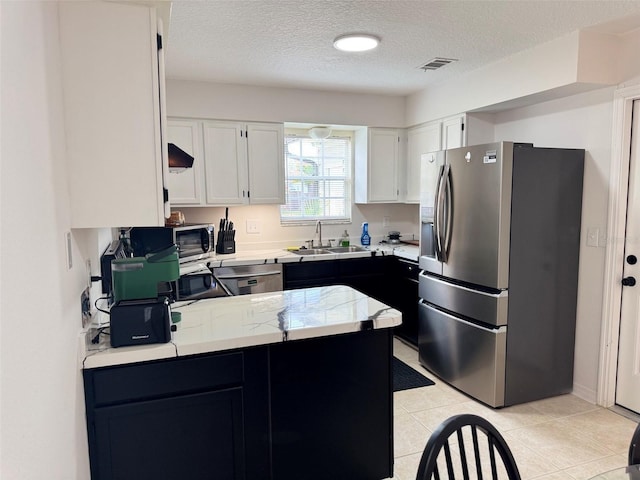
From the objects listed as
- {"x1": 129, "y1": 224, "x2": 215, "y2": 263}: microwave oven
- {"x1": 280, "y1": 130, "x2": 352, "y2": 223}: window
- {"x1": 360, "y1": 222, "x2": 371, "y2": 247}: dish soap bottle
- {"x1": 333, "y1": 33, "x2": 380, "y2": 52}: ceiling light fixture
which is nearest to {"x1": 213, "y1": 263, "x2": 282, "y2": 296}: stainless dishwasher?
{"x1": 129, "y1": 224, "x2": 215, "y2": 263}: microwave oven

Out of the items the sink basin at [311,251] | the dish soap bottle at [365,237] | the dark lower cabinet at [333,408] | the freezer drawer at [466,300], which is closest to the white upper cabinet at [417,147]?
the dish soap bottle at [365,237]

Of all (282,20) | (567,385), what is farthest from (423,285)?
(282,20)

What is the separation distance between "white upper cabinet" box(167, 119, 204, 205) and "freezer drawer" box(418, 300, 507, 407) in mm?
2274

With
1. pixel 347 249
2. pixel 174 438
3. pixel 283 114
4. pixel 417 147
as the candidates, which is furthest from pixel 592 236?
pixel 174 438

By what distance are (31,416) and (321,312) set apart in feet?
4.22

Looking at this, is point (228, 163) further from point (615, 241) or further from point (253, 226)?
point (615, 241)

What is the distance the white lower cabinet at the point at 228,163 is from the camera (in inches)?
152

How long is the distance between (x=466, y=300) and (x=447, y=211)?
0.67m

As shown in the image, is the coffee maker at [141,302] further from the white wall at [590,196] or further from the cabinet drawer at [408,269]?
the white wall at [590,196]

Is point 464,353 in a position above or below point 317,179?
below

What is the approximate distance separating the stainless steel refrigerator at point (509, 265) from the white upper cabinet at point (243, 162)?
5.44ft

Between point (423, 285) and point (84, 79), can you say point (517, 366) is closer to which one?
point (423, 285)

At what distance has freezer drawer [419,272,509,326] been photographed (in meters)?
2.83

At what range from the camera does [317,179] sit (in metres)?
4.79
